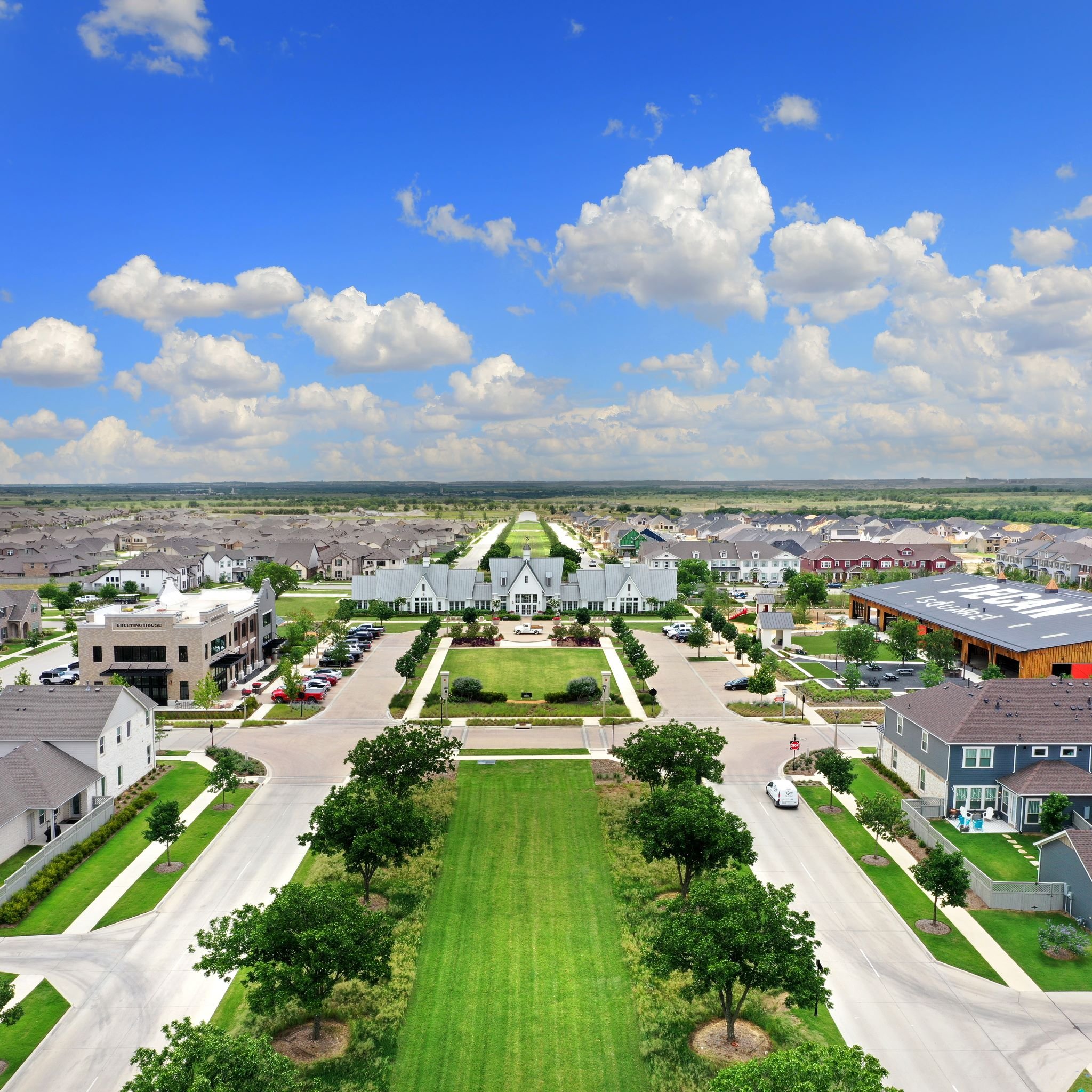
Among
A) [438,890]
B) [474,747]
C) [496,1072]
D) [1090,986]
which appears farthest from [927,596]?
[496,1072]

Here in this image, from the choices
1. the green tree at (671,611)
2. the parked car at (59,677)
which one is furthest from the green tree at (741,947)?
the green tree at (671,611)

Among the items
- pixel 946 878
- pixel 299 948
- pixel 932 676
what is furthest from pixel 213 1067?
pixel 932 676

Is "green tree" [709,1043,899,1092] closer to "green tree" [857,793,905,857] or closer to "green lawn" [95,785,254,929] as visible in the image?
"green tree" [857,793,905,857]

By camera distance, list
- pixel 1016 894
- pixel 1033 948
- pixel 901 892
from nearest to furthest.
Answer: pixel 1033 948
pixel 1016 894
pixel 901 892

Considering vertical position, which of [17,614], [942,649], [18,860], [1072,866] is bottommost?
[18,860]

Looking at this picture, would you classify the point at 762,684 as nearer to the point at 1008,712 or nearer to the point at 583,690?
the point at 583,690

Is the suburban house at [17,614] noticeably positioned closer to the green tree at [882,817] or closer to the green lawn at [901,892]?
the green lawn at [901,892]

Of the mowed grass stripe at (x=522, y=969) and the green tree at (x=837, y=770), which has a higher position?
the green tree at (x=837, y=770)
